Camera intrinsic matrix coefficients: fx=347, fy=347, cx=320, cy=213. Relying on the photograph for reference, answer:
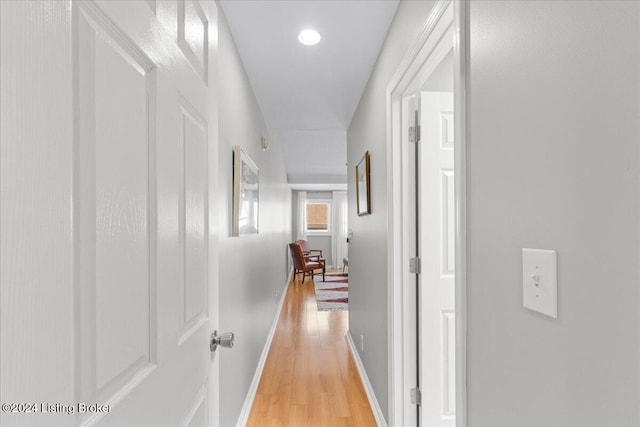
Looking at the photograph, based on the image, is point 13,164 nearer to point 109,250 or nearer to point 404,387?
point 109,250

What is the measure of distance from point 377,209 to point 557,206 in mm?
1630

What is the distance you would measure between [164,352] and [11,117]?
0.52m

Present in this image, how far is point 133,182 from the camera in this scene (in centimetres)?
59

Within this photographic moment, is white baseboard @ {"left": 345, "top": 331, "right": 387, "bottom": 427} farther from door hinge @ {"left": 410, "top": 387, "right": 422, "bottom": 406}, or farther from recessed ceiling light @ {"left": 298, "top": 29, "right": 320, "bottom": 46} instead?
recessed ceiling light @ {"left": 298, "top": 29, "right": 320, "bottom": 46}

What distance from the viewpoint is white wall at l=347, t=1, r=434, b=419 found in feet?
5.30

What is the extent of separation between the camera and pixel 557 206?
0.61 meters

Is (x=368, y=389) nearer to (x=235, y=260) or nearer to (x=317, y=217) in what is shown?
(x=235, y=260)

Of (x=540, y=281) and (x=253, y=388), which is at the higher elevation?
(x=540, y=281)

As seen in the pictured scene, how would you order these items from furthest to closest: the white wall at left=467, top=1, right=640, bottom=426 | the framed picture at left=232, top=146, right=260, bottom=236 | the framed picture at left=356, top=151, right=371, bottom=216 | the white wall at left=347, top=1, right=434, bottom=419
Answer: the framed picture at left=356, top=151, right=371, bottom=216, the framed picture at left=232, top=146, right=260, bottom=236, the white wall at left=347, top=1, right=434, bottom=419, the white wall at left=467, top=1, right=640, bottom=426

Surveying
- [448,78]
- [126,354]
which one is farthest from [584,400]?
[448,78]

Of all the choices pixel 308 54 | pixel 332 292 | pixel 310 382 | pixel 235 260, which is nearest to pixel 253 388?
pixel 310 382

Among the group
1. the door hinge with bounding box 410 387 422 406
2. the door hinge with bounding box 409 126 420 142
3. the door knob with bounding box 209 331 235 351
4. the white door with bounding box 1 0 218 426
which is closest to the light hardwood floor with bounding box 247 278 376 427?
the door hinge with bounding box 410 387 422 406

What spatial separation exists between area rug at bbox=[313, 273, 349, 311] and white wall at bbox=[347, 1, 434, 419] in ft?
7.61

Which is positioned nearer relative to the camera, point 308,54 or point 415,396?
point 415,396
